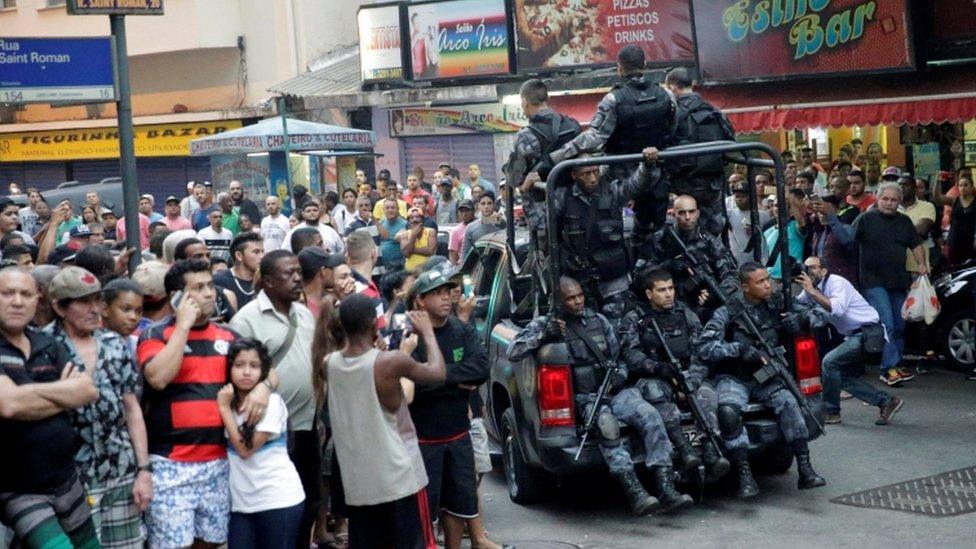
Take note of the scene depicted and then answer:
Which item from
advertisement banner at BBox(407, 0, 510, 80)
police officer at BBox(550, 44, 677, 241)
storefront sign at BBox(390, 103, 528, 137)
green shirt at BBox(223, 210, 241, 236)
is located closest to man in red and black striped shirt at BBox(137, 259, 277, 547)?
police officer at BBox(550, 44, 677, 241)

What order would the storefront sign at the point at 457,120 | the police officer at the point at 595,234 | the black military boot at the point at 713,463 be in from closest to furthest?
1. the black military boot at the point at 713,463
2. the police officer at the point at 595,234
3. the storefront sign at the point at 457,120

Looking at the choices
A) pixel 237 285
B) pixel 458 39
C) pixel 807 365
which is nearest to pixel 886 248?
pixel 807 365

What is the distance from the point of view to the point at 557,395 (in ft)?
28.7

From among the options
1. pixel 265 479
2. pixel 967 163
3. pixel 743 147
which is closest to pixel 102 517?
pixel 265 479

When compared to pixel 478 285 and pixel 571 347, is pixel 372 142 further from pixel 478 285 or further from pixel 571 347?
pixel 571 347

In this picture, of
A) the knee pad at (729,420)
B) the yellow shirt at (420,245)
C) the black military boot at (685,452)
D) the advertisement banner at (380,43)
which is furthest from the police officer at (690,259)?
the advertisement banner at (380,43)

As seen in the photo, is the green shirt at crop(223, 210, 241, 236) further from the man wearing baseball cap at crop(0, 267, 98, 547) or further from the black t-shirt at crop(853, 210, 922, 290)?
the man wearing baseball cap at crop(0, 267, 98, 547)

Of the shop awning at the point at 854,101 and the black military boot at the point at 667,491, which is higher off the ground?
the shop awning at the point at 854,101

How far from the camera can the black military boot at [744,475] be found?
8914mm

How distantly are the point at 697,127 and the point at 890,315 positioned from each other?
392cm

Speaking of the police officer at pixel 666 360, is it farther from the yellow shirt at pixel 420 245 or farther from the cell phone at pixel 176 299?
the yellow shirt at pixel 420 245

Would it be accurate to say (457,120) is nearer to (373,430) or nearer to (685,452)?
(685,452)

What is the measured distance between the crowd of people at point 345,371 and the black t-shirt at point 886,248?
5.83 ft

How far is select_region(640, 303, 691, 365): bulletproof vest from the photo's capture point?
903 cm
